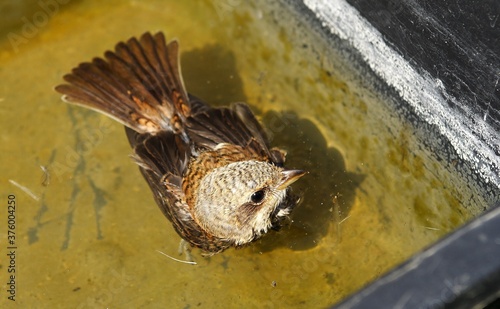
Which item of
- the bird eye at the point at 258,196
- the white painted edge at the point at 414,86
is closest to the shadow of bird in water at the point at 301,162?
the bird eye at the point at 258,196

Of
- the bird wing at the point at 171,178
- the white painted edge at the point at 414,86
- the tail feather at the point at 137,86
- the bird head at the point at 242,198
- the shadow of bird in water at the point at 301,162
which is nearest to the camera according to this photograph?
the white painted edge at the point at 414,86

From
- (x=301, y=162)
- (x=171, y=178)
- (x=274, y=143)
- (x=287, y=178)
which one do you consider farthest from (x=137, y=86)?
(x=287, y=178)

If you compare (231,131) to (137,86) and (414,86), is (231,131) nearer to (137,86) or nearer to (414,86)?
(137,86)

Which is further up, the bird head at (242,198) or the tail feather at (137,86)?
the bird head at (242,198)

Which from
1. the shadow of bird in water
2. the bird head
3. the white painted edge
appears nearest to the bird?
the bird head

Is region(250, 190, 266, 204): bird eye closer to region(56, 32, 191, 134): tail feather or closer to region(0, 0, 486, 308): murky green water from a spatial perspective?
region(0, 0, 486, 308): murky green water

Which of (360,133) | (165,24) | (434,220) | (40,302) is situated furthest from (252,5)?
(40,302)

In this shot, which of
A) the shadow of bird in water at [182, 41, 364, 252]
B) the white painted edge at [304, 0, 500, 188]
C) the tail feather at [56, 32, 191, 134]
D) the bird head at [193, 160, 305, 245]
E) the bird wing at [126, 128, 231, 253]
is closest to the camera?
the white painted edge at [304, 0, 500, 188]

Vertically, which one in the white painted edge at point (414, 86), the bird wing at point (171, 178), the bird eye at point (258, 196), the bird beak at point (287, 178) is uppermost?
the white painted edge at point (414, 86)

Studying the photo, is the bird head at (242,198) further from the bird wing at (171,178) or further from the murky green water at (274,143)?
the murky green water at (274,143)
